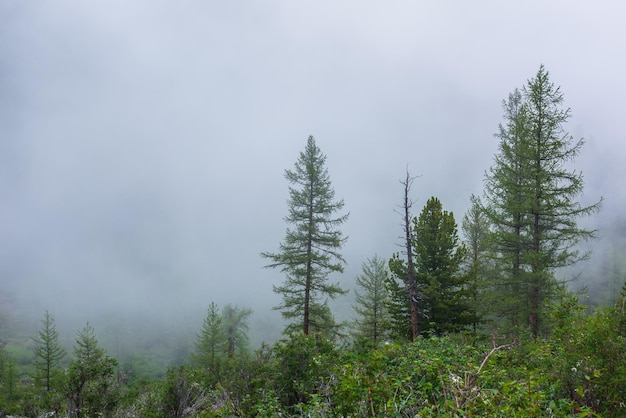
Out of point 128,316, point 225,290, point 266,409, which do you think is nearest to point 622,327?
point 266,409

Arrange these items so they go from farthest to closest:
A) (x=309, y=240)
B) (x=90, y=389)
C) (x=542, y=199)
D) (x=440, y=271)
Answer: (x=309, y=240), (x=440, y=271), (x=542, y=199), (x=90, y=389)

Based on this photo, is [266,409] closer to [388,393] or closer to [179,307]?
[388,393]

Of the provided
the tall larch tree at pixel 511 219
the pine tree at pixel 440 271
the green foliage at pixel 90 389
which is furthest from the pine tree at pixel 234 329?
the green foliage at pixel 90 389

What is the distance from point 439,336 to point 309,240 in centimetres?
845

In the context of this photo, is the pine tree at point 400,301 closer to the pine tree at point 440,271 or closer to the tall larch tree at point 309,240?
the pine tree at point 440,271

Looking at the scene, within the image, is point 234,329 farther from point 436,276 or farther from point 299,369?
point 299,369

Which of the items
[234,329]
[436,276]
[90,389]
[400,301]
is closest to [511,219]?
[436,276]

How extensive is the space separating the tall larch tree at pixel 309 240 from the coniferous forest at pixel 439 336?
9 cm

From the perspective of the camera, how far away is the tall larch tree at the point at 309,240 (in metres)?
20.4

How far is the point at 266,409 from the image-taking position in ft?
18.2

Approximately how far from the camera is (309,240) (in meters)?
20.7

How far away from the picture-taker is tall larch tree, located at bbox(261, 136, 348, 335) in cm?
2041

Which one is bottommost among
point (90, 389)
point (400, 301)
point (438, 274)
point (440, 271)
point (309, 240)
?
point (90, 389)

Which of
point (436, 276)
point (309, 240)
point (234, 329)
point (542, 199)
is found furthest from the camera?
point (234, 329)
